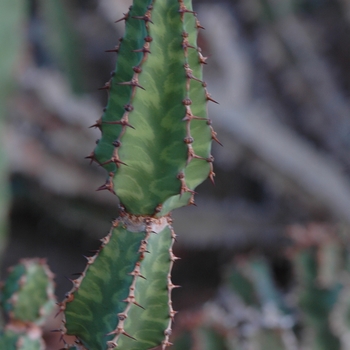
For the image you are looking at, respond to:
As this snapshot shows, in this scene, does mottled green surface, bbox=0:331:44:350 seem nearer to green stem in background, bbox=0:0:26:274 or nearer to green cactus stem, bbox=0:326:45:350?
green cactus stem, bbox=0:326:45:350

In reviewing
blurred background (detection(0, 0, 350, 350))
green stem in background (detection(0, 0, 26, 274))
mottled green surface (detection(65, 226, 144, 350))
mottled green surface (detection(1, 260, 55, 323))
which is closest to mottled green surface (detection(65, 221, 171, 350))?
mottled green surface (detection(65, 226, 144, 350))

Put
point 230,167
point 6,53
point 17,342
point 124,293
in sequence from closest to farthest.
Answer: point 124,293
point 17,342
point 6,53
point 230,167

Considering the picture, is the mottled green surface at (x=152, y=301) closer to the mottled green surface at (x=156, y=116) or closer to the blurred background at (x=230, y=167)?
the mottled green surface at (x=156, y=116)

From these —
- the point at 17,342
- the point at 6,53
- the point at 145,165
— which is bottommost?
the point at 17,342

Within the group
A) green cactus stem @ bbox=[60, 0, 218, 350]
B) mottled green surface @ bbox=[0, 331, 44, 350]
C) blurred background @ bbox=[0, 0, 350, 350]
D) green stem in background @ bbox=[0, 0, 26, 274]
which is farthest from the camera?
green stem in background @ bbox=[0, 0, 26, 274]

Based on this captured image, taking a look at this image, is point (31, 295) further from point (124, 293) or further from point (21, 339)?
point (124, 293)

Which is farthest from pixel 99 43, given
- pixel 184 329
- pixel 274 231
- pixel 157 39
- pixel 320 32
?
pixel 157 39

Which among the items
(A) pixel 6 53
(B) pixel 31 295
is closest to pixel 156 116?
(B) pixel 31 295
